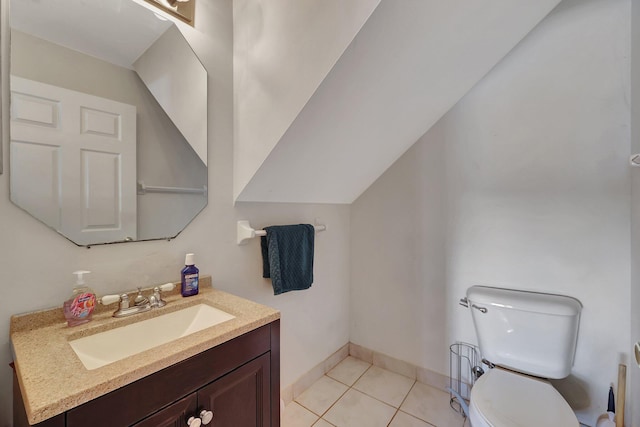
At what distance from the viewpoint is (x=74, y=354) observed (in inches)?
26.6

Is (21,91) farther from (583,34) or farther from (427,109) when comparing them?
(583,34)

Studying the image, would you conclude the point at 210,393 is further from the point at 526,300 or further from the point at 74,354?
the point at 526,300

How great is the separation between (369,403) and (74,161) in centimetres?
194

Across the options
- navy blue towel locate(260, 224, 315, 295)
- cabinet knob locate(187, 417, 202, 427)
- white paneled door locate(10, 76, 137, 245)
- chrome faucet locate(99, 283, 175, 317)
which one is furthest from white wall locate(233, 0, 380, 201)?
cabinet knob locate(187, 417, 202, 427)

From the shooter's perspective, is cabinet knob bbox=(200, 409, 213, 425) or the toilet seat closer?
cabinet knob bbox=(200, 409, 213, 425)

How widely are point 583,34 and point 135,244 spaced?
228cm

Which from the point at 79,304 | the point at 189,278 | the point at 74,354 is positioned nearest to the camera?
the point at 74,354

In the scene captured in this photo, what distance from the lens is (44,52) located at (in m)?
0.85

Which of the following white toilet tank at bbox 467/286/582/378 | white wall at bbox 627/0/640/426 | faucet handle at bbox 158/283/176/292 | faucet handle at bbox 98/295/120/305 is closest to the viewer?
faucet handle at bbox 98/295/120/305

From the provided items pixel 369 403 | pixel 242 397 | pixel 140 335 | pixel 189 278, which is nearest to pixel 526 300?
pixel 369 403

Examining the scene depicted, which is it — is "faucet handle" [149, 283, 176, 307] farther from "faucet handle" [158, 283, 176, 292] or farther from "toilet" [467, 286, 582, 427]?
"toilet" [467, 286, 582, 427]

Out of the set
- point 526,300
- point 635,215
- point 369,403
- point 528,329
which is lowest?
point 369,403

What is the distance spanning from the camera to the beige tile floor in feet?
5.09

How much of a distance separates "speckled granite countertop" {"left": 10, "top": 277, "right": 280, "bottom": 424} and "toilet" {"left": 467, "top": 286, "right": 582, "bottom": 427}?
1.04 m
